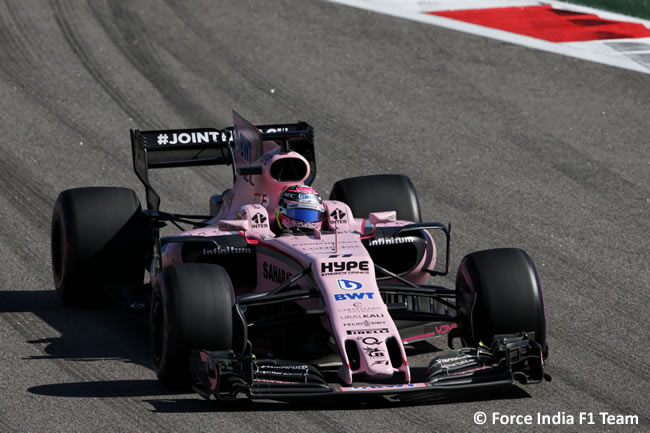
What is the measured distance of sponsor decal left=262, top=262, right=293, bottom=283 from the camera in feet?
34.9

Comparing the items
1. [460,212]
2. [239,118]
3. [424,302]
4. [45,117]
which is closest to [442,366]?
[424,302]

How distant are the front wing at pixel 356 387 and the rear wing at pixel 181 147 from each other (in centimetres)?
371

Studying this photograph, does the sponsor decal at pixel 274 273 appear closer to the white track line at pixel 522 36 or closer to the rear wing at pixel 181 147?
the rear wing at pixel 181 147

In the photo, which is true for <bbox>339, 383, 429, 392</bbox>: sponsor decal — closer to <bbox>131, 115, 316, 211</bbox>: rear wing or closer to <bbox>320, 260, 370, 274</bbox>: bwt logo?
<bbox>320, 260, 370, 274</bbox>: bwt logo

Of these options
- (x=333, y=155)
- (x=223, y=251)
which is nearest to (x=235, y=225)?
(x=223, y=251)

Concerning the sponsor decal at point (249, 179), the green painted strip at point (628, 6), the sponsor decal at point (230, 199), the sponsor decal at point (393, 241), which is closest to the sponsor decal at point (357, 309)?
the sponsor decal at point (393, 241)

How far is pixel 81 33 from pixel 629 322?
12026mm

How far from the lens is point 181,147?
13422mm

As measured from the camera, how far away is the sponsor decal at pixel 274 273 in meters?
10.6

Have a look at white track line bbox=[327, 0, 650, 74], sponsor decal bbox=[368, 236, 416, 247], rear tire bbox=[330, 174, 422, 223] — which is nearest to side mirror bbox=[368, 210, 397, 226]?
sponsor decal bbox=[368, 236, 416, 247]

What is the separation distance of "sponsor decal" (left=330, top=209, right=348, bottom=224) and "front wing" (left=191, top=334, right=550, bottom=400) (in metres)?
2.05

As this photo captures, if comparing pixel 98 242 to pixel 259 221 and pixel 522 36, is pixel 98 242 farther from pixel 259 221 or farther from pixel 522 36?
pixel 522 36

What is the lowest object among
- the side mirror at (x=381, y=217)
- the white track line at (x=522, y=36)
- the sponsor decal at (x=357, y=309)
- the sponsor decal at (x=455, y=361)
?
the sponsor decal at (x=455, y=361)

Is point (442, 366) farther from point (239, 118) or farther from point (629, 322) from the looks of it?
point (239, 118)
